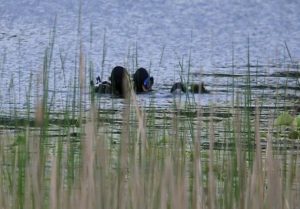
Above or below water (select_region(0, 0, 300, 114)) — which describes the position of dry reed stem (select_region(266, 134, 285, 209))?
below

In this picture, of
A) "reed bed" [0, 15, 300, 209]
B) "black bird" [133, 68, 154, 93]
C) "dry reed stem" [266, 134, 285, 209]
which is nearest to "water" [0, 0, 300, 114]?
"black bird" [133, 68, 154, 93]

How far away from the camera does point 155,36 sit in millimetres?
14078

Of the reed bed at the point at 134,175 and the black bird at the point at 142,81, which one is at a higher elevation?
the black bird at the point at 142,81

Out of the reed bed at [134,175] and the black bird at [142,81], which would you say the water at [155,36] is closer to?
the black bird at [142,81]

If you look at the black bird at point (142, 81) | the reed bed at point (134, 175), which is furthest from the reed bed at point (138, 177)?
the black bird at point (142, 81)

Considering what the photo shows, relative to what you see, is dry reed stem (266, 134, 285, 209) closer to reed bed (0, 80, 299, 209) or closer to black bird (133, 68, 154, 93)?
reed bed (0, 80, 299, 209)

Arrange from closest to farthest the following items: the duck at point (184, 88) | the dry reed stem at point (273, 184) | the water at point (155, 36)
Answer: the dry reed stem at point (273, 184)
the duck at point (184, 88)
the water at point (155, 36)

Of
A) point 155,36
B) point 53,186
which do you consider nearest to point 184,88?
point 53,186

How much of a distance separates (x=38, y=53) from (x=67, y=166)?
753 cm

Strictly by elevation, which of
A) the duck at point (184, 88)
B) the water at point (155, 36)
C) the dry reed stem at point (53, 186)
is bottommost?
the dry reed stem at point (53, 186)

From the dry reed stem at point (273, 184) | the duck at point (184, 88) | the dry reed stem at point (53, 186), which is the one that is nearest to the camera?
the dry reed stem at point (53, 186)

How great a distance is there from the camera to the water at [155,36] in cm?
973

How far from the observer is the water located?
9.73 metres

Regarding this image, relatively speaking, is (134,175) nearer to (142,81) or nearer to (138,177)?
(138,177)
